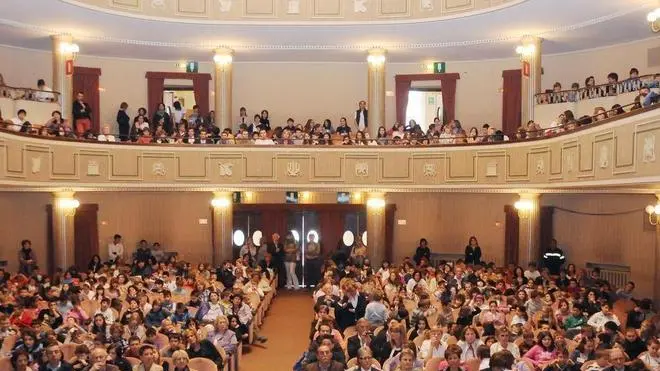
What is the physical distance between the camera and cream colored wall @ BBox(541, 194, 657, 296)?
18703mm

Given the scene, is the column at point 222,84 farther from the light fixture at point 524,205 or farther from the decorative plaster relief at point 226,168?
the light fixture at point 524,205

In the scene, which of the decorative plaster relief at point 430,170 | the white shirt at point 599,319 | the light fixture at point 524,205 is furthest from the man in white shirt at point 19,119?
the white shirt at point 599,319

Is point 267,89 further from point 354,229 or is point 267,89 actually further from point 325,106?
point 354,229

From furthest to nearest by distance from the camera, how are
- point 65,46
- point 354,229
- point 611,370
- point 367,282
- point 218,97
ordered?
point 354,229
point 218,97
point 65,46
point 367,282
point 611,370

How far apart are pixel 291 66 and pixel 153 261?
743 centimetres

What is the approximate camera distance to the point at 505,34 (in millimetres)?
20812

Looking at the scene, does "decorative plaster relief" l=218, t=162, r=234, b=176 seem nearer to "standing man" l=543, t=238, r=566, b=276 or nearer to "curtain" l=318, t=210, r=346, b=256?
"curtain" l=318, t=210, r=346, b=256

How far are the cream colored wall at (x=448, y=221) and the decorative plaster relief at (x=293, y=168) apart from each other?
4.12 meters

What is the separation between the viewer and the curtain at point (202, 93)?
2459cm

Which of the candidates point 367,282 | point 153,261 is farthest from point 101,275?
point 367,282

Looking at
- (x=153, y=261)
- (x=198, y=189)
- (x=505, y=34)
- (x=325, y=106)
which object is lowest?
(x=153, y=261)

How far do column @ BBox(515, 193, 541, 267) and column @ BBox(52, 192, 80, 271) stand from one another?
37.7ft

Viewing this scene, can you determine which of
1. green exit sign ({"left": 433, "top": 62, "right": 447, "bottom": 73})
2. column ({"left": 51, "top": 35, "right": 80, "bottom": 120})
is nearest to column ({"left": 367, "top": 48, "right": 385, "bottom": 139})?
green exit sign ({"left": 433, "top": 62, "right": 447, "bottom": 73})

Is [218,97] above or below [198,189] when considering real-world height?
above
